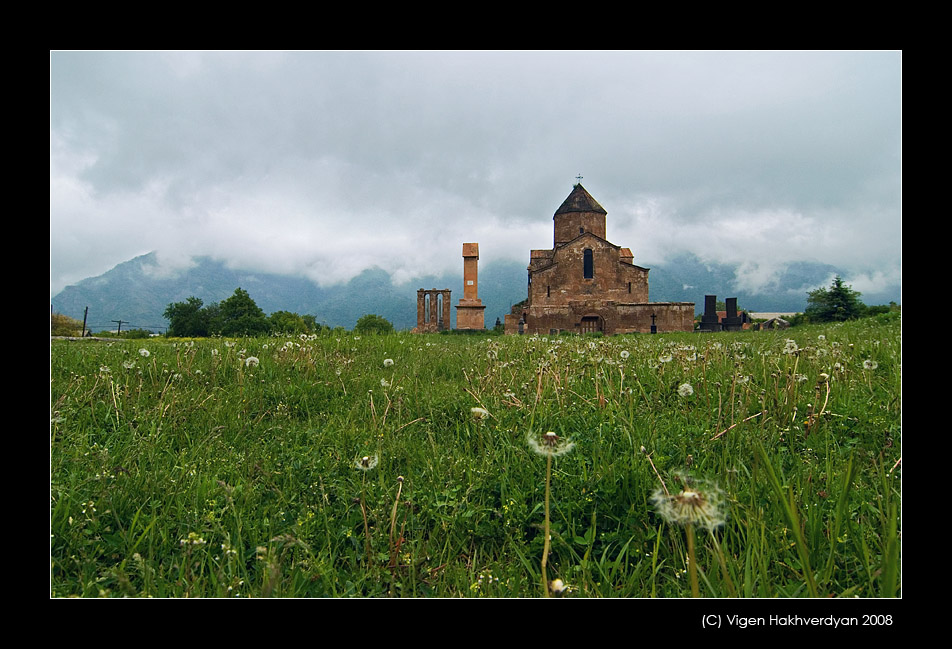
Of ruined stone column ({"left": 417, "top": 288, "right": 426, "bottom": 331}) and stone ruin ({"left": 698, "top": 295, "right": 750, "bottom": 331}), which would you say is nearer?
stone ruin ({"left": 698, "top": 295, "right": 750, "bottom": 331})

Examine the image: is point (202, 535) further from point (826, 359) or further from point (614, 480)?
point (826, 359)

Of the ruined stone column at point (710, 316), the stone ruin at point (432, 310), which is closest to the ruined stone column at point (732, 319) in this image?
the ruined stone column at point (710, 316)

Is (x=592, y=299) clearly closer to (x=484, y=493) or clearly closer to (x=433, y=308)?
(x=433, y=308)

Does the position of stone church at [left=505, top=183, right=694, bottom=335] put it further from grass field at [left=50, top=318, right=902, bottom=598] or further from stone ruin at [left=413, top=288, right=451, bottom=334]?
grass field at [left=50, top=318, right=902, bottom=598]

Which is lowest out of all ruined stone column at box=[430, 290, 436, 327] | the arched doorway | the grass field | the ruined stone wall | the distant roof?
the grass field

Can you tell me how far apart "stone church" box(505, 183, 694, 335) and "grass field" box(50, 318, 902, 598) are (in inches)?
1157

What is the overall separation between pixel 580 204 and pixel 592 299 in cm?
1156

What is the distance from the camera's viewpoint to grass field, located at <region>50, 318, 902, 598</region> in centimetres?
157

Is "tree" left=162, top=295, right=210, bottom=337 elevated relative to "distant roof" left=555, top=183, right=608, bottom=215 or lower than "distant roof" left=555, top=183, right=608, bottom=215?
lower

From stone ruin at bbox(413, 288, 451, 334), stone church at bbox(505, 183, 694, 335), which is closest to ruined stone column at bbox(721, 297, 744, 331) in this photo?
stone church at bbox(505, 183, 694, 335)

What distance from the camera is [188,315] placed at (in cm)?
7075

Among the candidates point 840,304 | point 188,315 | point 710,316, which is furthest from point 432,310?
point 188,315

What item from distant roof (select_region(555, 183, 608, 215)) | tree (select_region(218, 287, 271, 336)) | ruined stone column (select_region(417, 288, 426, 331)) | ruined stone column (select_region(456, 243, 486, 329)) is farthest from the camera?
tree (select_region(218, 287, 271, 336))

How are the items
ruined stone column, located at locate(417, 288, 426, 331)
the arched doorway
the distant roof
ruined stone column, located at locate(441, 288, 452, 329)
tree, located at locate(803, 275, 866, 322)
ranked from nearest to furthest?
tree, located at locate(803, 275, 866, 322) → the arched doorway → ruined stone column, located at locate(417, 288, 426, 331) → ruined stone column, located at locate(441, 288, 452, 329) → the distant roof
